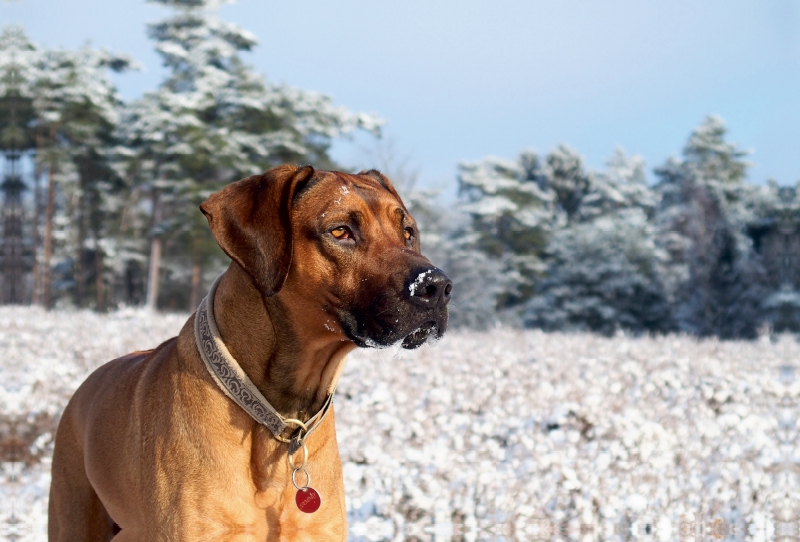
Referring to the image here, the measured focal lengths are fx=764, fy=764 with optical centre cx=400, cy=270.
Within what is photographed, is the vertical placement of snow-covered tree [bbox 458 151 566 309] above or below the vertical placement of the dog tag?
below

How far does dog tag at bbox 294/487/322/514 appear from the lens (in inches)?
125

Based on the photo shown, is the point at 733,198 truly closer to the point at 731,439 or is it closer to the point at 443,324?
the point at 731,439

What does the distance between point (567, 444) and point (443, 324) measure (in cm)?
462

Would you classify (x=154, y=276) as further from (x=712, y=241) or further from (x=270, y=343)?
(x=270, y=343)

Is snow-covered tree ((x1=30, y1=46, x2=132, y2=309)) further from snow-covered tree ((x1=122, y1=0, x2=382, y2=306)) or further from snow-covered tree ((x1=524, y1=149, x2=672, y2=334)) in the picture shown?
snow-covered tree ((x1=524, y1=149, x2=672, y2=334))

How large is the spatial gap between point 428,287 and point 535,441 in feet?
15.3

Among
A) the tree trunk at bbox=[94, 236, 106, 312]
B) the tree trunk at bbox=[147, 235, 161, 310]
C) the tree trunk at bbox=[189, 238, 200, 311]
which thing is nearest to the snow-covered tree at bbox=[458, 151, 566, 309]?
the tree trunk at bbox=[189, 238, 200, 311]

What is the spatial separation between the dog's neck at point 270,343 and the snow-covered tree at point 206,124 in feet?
93.8

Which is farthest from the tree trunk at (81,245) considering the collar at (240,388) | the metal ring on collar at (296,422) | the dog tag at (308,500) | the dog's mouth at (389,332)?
the dog's mouth at (389,332)

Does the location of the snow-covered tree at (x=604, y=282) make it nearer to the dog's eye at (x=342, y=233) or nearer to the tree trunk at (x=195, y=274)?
the tree trunk at (x=195, y=274)

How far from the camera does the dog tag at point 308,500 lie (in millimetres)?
3168

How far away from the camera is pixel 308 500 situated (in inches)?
125

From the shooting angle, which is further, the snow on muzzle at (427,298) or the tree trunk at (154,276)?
the tree trunk at (154,276)

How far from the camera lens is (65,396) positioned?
829 centimetres
